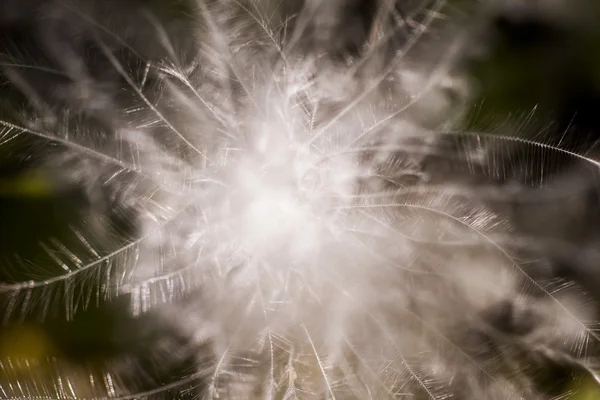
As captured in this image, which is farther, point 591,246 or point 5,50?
point 591,246

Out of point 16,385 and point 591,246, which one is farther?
point 591,246

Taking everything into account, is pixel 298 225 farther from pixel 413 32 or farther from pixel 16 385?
pixel 16 385

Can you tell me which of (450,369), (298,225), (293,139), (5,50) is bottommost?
(450,369)

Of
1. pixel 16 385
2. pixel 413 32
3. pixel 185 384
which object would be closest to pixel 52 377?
pixel 16 385

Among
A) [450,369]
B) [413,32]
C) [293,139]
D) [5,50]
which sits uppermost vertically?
[5,50]

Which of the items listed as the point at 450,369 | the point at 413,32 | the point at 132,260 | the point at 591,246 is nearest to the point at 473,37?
the point at 413,32

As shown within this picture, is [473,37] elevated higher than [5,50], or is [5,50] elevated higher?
[5,50]

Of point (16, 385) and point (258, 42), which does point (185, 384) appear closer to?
point (16, 385)

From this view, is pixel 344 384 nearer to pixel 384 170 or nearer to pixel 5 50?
pixel 384 170

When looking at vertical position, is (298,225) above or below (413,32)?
below
